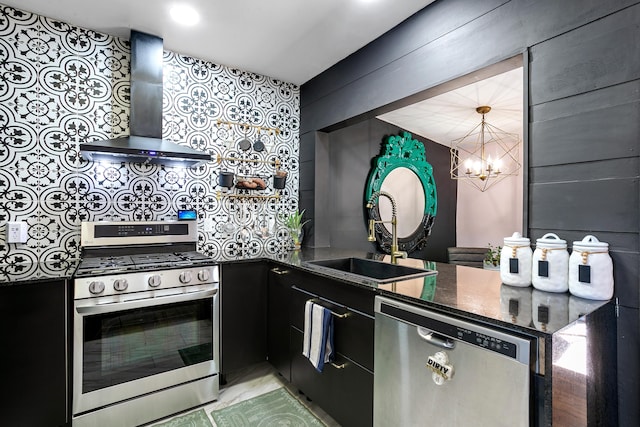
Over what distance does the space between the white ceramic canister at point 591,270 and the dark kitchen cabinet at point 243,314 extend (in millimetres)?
1822

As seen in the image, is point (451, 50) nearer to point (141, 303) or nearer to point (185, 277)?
point (185, 277)

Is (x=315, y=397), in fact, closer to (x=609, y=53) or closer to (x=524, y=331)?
(x=524, y=331)

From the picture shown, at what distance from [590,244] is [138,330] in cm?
221

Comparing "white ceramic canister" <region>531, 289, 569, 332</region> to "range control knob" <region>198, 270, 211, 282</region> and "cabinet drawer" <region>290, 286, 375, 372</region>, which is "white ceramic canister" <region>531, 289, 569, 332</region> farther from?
"range control knob" <region>198, 270, 211, 282</region>

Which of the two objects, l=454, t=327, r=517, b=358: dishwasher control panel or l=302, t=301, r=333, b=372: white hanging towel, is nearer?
l=454, t=327, r=517, b=358: dishwasher control panel

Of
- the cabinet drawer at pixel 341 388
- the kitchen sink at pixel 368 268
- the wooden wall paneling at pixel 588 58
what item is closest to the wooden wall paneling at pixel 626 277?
the wooden wall paneling at pixel 588 58

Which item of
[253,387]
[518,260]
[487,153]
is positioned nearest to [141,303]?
[253,387]

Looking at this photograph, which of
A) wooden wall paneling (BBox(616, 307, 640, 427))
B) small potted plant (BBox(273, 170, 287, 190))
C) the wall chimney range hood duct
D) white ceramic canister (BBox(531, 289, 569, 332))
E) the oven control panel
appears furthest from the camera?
small potted plant (BBox(273, 170, 287, 190))

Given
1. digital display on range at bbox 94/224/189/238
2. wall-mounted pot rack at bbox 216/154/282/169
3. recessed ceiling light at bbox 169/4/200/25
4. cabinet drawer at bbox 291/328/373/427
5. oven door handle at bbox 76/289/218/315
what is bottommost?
cabinet drawer at bbox 291/328/373/427

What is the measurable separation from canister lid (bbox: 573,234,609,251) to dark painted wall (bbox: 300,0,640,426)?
43 millimetres

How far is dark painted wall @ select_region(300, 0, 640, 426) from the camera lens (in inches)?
45.1

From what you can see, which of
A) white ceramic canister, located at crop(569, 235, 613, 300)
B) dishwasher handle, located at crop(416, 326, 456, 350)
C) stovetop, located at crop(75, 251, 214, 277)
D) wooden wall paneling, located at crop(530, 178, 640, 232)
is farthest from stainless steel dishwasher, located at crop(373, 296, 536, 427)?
stovetop, located at crop(75, 251, 214, 277)

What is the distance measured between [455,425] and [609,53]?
148 centimetres

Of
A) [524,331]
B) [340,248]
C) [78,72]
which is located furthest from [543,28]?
[78,72]
